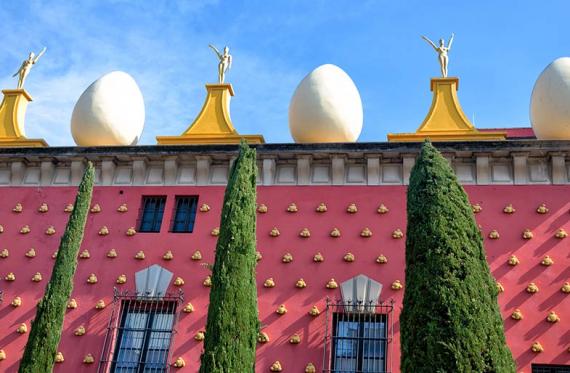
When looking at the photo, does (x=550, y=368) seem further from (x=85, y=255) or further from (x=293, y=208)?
(x=85, y=255)

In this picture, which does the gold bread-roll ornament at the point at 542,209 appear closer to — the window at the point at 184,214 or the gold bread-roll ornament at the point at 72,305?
the window at the point at 184,214

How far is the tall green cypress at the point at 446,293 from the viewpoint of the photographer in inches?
369

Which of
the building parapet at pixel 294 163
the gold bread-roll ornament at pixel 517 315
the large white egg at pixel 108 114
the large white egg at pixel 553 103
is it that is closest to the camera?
the gold bread-roll ornament at pixel 517 315

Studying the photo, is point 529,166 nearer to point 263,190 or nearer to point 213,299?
point 263,190

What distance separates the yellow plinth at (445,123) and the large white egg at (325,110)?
3.51 ft

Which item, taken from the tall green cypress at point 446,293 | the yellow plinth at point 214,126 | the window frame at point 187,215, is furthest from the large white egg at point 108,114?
the tall green cypress at point 446,293

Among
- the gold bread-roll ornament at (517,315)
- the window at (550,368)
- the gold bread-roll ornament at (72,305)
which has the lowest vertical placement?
the window at (550,368)

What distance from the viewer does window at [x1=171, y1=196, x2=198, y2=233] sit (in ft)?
50.9

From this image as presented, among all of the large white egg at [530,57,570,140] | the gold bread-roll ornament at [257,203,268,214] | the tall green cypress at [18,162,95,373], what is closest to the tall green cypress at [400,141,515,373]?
the gold bread-roll ornament at [257,203,268,214]

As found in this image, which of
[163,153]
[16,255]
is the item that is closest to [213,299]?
[163,153]

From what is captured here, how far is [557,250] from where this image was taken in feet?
45.8

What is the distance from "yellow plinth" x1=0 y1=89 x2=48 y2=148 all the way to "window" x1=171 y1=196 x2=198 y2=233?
422 cm

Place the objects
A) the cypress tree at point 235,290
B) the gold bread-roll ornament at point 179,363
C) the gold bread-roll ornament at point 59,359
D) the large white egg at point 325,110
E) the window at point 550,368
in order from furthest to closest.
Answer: the large white egg at point 325,110, the gold bread-roll ornament at point 59,359, the gold bread-roll ornament at point 179,363, the window at point 550,368, the cypress tree at point 235,290

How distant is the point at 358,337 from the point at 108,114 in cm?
826
